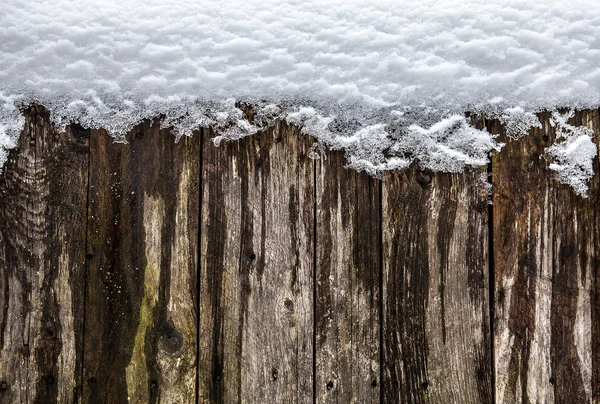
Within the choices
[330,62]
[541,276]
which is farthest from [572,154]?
[330,62]

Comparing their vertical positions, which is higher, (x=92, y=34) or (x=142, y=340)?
(x=92, y=34)

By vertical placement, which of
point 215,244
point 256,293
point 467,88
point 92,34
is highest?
point 92,34

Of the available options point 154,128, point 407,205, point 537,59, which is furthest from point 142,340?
point 537,59

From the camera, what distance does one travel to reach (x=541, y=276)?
3.61ft

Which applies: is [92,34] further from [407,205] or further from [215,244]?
[407,205]

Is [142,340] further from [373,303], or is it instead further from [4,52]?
[4,52]

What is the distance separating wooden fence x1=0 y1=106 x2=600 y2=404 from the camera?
110 centimetres

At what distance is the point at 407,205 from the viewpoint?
111cm

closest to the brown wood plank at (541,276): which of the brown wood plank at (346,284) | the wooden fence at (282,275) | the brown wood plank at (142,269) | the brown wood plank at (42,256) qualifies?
the wooden fence at (282,275)

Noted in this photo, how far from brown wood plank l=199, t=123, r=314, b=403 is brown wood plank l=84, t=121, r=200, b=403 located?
4 centimetres

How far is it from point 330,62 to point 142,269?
0.68 metres

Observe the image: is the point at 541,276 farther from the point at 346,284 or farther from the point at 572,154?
the point at 346,284

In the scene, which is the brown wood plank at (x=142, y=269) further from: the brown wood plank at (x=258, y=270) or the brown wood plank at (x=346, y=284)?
the brown wood plank at (x=346, y=284)

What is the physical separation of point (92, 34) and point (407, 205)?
872mm
